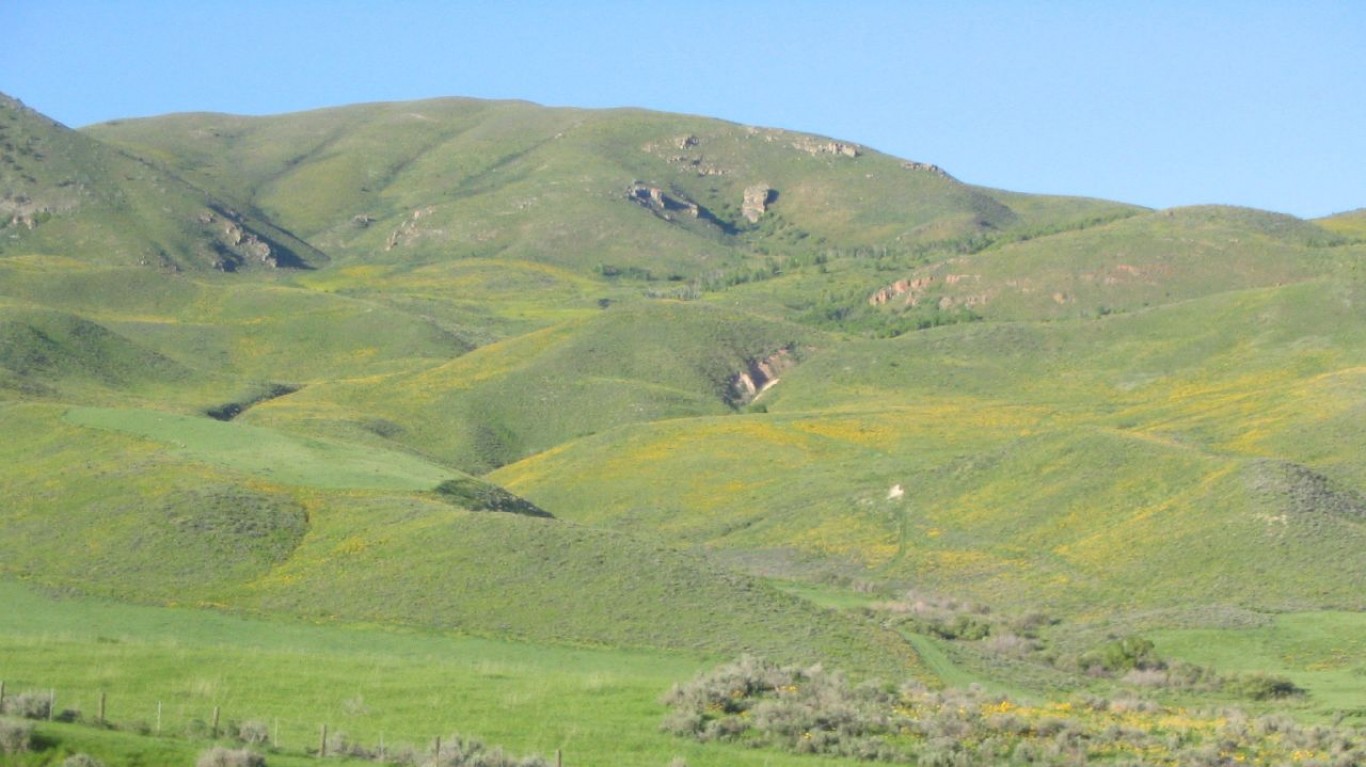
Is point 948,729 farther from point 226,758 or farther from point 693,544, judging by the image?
point 693,544

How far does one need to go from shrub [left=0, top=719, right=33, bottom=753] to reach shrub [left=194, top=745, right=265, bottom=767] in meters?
2.62

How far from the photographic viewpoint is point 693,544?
91.4 m

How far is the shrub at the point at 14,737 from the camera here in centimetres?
2617

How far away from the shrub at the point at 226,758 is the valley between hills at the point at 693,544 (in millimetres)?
92

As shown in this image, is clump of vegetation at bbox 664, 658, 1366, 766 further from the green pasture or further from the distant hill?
the distant hill

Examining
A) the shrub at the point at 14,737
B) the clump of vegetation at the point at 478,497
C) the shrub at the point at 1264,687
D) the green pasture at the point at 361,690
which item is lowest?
the shrub at the point at 1264,687

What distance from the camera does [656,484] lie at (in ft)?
341

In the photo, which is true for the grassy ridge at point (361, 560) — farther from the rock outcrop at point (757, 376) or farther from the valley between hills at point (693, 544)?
the rock outcrop at point (757, 376)

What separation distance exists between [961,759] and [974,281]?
167220 mm

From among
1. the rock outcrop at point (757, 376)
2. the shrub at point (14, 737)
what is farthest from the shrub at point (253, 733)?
the rock outcrop at point (757, 376)

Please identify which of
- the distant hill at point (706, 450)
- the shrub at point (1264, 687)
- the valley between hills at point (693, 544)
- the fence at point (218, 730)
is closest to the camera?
the fence at point (218, 730)

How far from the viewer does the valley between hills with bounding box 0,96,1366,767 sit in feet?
117

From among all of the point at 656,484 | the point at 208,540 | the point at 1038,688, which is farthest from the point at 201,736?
the point at 656,484

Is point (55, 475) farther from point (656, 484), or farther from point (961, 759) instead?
point (961, 759)
